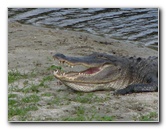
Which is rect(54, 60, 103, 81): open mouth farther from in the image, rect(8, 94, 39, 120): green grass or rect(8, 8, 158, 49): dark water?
rect(8, 8, 158, 49): dark water

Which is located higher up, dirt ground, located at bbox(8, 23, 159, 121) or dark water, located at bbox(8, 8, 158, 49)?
dark water, located at bbox(8, 8, 158, 49)

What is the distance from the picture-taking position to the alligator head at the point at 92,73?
23.7 ft

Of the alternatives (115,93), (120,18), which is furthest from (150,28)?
(115,93)

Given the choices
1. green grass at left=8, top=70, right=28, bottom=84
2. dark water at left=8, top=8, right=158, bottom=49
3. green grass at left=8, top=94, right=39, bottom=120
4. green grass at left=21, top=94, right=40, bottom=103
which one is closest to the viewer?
green grass at left=8, top=94, right=39, bottom=120

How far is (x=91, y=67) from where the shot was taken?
7.41m

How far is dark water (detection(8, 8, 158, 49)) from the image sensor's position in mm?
7152

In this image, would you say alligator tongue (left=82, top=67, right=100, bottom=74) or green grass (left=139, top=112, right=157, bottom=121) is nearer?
green grass (left=139, top=112, right=157, bottom=121)

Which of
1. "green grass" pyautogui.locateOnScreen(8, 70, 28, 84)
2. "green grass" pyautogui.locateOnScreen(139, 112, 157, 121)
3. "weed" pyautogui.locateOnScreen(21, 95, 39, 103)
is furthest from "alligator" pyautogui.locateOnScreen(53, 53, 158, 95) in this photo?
"green grass" pyautogui.locateOnScreen(139, 112, 157, 121)

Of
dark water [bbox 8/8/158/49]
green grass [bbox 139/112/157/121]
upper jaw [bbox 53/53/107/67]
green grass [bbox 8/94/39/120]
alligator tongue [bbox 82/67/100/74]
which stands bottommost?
green grass [bbox 139/112/157/121]

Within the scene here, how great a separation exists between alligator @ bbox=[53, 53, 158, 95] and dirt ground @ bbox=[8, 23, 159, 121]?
0.12 meters

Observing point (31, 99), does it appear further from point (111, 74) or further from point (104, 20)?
point (104, 20)
